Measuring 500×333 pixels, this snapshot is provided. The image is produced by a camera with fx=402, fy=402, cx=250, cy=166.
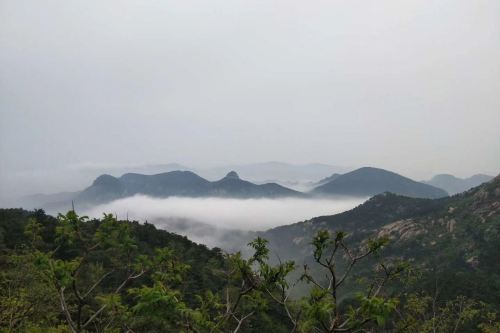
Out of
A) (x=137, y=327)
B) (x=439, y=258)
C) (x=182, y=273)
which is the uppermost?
(x=182, y=273)

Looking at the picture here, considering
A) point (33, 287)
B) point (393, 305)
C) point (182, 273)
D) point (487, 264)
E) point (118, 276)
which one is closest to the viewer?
point (393, 305)

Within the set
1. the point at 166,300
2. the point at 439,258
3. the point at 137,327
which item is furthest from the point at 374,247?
the point at 439,258

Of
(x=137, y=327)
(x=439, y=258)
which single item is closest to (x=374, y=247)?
(x=137, y=327)

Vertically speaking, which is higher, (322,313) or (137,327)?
(322,313)

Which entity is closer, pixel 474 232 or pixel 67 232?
pixel 67 232

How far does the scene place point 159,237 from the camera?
4771 inches

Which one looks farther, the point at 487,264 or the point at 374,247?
the point at 487,264

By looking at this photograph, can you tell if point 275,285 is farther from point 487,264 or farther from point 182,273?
point 487,264

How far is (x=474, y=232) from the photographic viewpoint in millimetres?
192250

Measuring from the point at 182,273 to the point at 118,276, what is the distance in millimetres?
68322

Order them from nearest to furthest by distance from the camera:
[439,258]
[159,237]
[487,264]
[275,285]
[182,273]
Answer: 1. [275,285]
2. [182,273]
3. [159,237]
4. [487,264]
5. [439,258]

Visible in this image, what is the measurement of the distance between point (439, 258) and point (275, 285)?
199925 millimetres

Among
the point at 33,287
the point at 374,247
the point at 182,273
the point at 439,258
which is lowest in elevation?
the point at 439,258

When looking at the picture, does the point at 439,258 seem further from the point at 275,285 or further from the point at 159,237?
the point at 275,285
